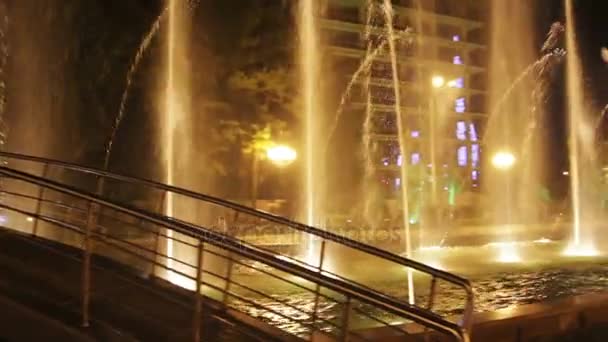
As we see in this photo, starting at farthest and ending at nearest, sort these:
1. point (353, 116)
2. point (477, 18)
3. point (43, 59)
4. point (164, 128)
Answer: point (477, 18) → point (353, 116) → point (164, 128) → point (43, 59)

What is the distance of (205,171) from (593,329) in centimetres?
1394

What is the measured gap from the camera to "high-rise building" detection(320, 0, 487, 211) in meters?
46.2

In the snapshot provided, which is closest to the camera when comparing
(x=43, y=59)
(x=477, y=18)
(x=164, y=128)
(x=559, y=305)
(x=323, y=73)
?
(x=559, y=305)

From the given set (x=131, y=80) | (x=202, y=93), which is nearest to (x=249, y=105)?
(x=202, y=93)

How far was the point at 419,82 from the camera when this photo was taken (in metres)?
49.1

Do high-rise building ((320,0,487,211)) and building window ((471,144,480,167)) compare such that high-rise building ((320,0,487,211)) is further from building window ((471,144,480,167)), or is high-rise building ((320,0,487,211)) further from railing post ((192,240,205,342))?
railing post ((192,240,205,342))

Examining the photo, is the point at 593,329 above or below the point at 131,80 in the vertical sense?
below

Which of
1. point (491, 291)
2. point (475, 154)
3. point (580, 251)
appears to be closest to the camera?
point (491, 291)

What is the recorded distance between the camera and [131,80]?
16.4 meters

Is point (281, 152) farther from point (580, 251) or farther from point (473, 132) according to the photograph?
point (473, 132)

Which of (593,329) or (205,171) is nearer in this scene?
(593,329)

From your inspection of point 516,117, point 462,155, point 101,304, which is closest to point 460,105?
point 462,155

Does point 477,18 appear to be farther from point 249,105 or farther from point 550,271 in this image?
point 550,271

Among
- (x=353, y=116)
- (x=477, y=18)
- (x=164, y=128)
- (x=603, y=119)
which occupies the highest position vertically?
(x=477, y=18)
